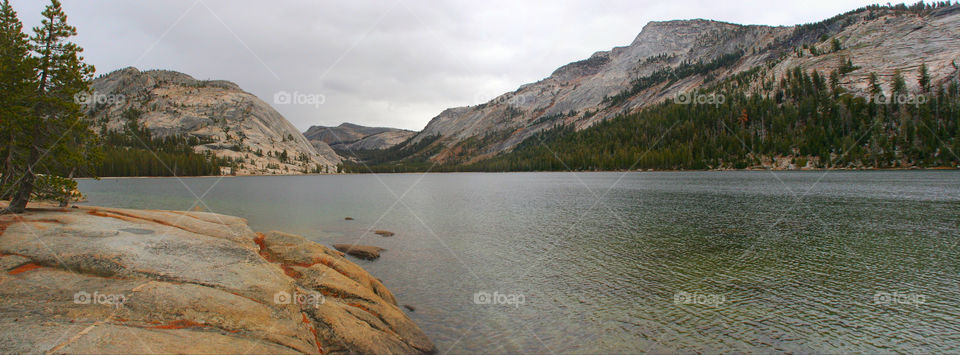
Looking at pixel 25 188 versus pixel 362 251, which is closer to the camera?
pixel 25 188

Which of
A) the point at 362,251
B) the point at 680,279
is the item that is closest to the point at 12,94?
the point at 362,251

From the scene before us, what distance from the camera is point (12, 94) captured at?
16.5 meters

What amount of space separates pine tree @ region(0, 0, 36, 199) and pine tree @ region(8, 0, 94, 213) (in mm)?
304

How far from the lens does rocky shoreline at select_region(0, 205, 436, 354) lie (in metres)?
9.03

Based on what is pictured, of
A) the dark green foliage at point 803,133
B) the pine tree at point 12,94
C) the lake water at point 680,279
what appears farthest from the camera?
the dark green foliage at point 803,133

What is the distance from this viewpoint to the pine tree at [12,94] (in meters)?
16.4

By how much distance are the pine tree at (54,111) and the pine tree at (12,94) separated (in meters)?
0.30

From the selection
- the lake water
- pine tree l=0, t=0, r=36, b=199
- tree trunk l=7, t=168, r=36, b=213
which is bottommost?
the lake water

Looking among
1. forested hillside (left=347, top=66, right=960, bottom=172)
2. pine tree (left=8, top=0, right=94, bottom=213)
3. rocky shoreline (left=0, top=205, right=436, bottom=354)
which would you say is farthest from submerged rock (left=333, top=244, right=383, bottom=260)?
forested hillside (left=347, top=66, right=960, bottom=172)

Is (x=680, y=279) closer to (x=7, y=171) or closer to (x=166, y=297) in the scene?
(x=166, y=297)

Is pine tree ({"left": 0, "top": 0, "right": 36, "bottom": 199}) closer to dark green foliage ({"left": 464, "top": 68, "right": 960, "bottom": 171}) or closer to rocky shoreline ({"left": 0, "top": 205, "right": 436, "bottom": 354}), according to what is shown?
rocky shoreline ({"left": 0, "top": 205, "right": 436, "bottom": 354})

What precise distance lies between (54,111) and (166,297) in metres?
14.6

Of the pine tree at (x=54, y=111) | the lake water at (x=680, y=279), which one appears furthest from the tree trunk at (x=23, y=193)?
the lake water at (x=680, y=279)

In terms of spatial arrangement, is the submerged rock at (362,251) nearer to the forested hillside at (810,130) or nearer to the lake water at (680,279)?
the lake water at (680,279)
